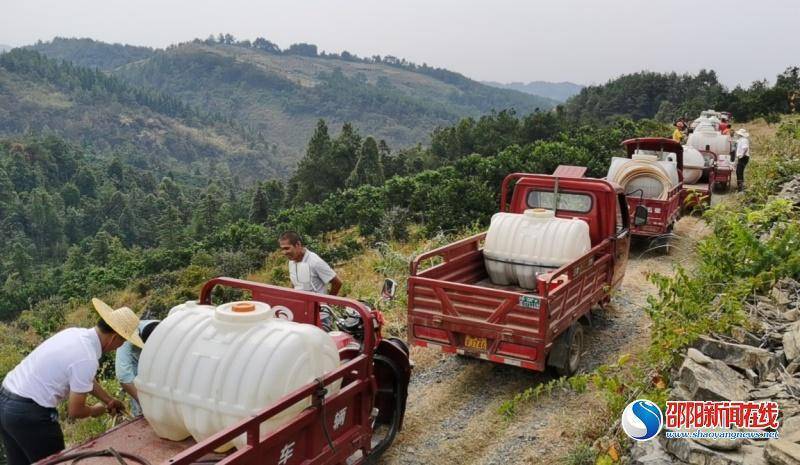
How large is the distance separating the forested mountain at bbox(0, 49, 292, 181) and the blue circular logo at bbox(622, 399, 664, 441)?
129767 mm

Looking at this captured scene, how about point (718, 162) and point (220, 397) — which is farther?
point (718, 162)

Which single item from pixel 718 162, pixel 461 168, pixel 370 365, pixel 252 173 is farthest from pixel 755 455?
pixel 252 173

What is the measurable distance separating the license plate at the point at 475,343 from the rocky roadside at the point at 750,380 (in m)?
1.97

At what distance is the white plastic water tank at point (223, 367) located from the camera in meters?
4.30

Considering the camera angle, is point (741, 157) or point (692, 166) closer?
point (692, 166)

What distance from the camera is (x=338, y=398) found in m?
4.83

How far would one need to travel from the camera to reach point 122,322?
15.9 ft

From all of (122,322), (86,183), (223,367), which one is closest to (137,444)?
(122,322)

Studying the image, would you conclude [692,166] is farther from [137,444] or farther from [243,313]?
[137,444]

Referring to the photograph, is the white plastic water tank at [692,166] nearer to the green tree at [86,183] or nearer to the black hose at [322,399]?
the black hose at [322,399]

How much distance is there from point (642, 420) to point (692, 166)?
536 inches

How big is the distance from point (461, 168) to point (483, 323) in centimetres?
1925

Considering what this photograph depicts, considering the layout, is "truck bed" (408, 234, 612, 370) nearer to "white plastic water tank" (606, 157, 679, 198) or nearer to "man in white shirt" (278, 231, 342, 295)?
"man in white shirt" (278, 231, 342, 295)

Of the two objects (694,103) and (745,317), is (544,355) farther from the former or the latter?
(694,103)
